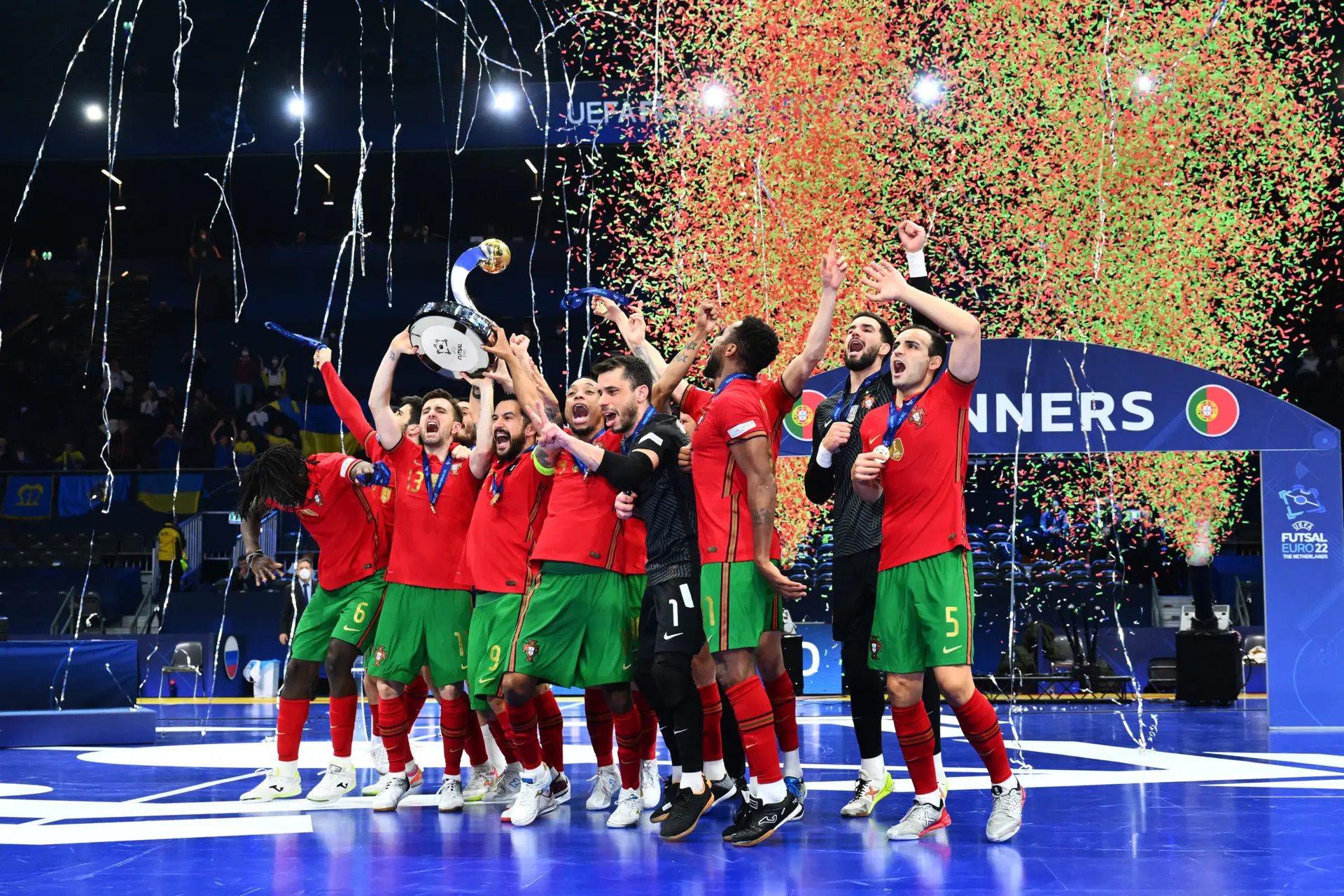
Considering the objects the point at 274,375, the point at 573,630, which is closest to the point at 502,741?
the point at 573,630

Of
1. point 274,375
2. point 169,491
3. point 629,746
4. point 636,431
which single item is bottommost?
point 629,746

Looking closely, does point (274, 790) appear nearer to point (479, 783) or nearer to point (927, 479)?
point (479, 783)

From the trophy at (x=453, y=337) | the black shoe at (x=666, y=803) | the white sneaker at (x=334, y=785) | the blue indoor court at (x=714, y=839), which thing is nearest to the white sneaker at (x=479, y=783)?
the blue indoor court at (x=714, y=839)

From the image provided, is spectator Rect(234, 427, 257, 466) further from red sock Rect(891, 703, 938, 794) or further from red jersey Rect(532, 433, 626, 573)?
red sock Rect(891, 703, 938, 794)

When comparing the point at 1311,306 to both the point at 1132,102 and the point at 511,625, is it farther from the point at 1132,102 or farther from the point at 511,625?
the point at 511,625

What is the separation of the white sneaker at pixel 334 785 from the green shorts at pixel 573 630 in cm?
137

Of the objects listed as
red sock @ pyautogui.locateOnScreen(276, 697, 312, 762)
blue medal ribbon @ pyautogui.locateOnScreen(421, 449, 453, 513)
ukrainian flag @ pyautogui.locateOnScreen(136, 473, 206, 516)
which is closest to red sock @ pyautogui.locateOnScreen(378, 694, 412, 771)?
red sock @ pyautogui.locateOnScreen(276, 697, 312, 762)

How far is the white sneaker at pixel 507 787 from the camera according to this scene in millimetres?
6832

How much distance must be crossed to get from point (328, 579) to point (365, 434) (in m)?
0.81

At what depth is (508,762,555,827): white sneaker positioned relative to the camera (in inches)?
233

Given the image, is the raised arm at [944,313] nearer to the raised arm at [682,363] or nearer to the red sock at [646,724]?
the raised arm at [682,363]

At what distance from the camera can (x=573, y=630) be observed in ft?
19.5

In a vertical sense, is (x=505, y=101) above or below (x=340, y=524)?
above

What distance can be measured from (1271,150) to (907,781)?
20027 mm
